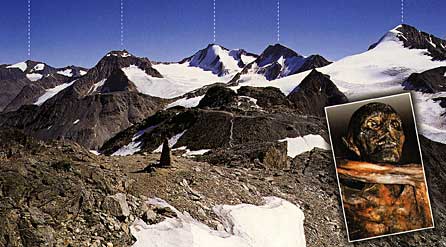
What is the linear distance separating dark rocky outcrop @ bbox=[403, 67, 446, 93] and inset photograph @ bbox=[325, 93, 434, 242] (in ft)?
413

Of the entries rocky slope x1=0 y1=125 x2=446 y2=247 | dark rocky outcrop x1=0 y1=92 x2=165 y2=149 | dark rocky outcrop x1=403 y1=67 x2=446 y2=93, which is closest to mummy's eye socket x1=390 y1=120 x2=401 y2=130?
rocky slope x1=0 y1=125 x2=446 y2=247

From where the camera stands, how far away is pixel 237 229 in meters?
12.2

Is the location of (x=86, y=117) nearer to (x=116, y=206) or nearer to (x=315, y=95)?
(x=315, y=95)

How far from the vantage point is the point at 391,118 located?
5.10 meters

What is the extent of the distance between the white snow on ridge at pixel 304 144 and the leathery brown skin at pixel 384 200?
82.5 ft

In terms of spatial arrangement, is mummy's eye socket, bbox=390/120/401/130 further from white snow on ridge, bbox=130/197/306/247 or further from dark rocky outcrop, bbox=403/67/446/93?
dark rocky outcrop, bbox=403/67/446/93

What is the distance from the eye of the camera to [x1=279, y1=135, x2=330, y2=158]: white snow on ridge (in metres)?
31.7

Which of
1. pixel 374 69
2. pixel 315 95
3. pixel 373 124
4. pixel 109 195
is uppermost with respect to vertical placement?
pixel 374 69

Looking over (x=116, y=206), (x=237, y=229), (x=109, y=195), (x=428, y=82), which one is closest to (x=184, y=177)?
(x=237, y=229)

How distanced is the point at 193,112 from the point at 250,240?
113 feet

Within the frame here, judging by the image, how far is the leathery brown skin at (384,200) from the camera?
5.12 meters

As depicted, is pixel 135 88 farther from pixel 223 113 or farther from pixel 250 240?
pixel 250 240

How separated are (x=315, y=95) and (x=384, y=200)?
103 m

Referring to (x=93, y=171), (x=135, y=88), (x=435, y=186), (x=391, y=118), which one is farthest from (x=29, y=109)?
(x=391, y=118)
